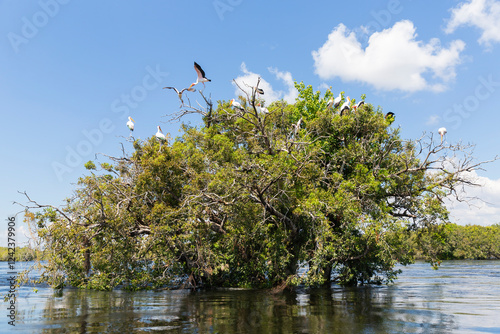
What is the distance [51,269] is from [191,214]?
723 centimetres

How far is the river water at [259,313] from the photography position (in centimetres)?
930

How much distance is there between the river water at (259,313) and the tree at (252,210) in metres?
2.02

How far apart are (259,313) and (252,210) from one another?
5.91 meters

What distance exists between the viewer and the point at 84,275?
2009 centimetres

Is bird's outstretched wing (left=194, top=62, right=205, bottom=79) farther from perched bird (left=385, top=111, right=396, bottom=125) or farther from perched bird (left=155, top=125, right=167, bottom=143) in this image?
perched bird (left=385, top=111, right=396, bottom=125)

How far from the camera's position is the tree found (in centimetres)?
1683

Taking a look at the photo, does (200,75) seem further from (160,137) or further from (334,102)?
(334,102)

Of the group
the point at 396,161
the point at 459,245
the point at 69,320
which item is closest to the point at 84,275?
the point at 69,320

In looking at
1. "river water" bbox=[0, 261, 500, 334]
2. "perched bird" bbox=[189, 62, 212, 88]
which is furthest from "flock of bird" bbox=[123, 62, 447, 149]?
"river water" bbox=[0, 261, 500, 334]

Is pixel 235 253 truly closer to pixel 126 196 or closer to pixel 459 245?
pixel 126 196

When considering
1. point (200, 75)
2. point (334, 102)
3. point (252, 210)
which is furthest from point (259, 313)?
point (334, 102)

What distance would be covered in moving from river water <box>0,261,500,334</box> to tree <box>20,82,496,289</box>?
202 centimetres

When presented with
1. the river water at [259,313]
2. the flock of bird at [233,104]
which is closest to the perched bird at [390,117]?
the flock of bird at [233,104]

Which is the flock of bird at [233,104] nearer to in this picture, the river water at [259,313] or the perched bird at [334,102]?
the perched bird at [334,102]
